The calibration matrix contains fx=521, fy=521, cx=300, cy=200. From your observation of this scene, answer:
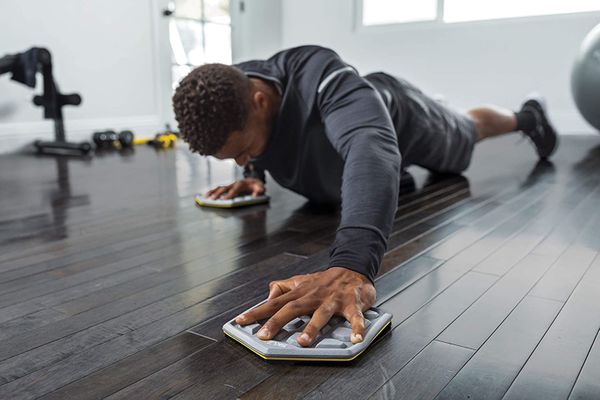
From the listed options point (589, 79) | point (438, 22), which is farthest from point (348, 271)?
point (438, 22)

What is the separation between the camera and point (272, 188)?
7.17 ft

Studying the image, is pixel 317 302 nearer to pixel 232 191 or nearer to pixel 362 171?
pixel 362 171

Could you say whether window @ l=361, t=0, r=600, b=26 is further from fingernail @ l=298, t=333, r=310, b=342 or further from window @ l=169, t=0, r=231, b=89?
fingernail @ l=298, t=333, r=310, b=342

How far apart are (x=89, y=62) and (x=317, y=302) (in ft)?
12.3

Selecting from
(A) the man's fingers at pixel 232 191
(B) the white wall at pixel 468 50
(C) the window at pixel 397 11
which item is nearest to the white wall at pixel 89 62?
(B) the white wall at pixel 468 50

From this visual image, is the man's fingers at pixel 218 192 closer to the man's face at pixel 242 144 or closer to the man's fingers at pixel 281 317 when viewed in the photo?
the man's face at pixel 242 144

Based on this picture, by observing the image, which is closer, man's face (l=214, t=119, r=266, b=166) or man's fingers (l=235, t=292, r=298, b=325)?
man's fingers (l=235, t=292, r=298, b=325)

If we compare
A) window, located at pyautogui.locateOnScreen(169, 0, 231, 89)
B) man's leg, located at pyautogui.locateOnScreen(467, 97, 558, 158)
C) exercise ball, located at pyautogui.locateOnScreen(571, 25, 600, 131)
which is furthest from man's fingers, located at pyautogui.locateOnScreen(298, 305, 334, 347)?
window, located at pyautogui.locateOnScreen(169, 0, 231, 89)

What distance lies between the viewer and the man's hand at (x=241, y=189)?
6.17 feet

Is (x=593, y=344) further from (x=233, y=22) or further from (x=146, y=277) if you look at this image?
(x=233, y=22)

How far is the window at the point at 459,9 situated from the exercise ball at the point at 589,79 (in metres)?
1.46

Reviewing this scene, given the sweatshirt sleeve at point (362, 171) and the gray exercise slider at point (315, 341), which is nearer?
the gray exercise slider at point (315, 341)

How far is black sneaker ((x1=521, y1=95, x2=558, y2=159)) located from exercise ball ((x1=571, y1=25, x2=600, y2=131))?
57 cm

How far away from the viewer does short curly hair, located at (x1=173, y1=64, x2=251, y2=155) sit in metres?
1.13
